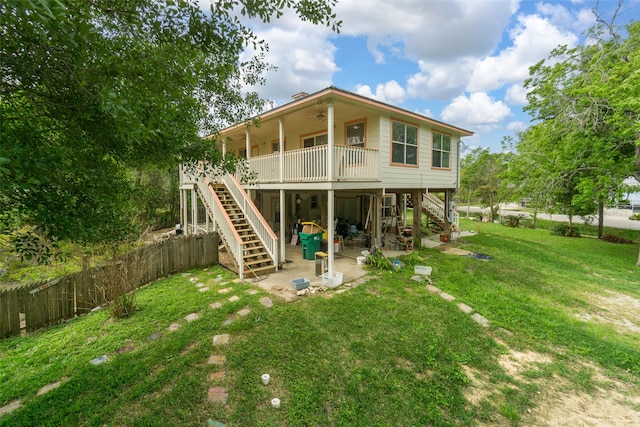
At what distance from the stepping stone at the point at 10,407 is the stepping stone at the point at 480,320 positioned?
276 inches

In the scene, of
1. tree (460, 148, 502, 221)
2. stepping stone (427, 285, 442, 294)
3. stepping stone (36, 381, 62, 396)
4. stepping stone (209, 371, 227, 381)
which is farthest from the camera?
tree (460, 148, 502, 221)

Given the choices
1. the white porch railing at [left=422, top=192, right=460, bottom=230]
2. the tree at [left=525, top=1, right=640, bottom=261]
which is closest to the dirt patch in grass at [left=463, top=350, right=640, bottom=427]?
the tree at [left=525, top=1, right=640, bottom=261]

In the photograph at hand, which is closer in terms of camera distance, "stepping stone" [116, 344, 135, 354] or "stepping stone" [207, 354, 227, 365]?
"stepping stone" [207, 354, 227, 365]

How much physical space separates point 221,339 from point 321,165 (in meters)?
4.70

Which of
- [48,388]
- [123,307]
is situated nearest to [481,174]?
[123,307]

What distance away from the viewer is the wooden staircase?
25.2ft

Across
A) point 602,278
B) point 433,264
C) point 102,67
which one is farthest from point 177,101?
point 602,278

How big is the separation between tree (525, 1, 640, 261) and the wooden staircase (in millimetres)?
11678

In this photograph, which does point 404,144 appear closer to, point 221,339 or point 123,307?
point 221,339

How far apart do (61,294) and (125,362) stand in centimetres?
282

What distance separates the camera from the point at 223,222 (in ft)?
28.9

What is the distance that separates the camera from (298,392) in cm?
340

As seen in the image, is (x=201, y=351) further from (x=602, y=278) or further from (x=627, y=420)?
(x=602, y=278)

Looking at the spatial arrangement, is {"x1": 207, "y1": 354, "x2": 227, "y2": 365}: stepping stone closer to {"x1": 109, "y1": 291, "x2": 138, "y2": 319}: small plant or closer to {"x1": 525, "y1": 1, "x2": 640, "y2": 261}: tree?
{"x1": 109, "y1": 291, "x2": 138, "y2": 319}: small plant
